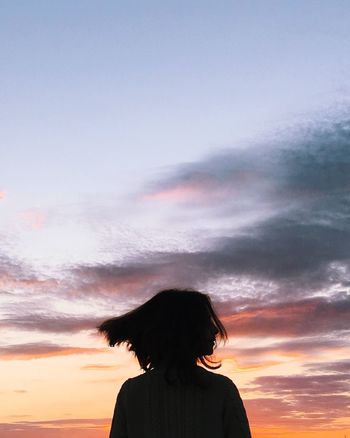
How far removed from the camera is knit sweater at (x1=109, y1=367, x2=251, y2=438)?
7070mm

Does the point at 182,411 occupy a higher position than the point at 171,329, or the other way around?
the point at 171,329

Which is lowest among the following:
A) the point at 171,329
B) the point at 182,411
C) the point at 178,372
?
the point at 182,411

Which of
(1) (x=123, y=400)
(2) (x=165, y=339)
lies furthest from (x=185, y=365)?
(1) (x=123, y=400)

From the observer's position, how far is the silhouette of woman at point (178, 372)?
703 cm

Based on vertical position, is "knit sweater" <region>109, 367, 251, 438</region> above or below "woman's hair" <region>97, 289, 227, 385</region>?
below

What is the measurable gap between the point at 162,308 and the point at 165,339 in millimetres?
282

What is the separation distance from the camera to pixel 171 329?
7027 millimetres

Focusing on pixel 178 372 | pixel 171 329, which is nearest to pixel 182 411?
pixel 178 372

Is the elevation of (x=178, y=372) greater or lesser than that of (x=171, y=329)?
lesser

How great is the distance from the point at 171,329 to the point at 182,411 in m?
0.79

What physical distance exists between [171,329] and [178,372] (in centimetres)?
43

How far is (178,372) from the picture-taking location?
7.13 metres

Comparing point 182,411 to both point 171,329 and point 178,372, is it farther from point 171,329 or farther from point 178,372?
point 171,329

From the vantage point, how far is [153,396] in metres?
7.27
